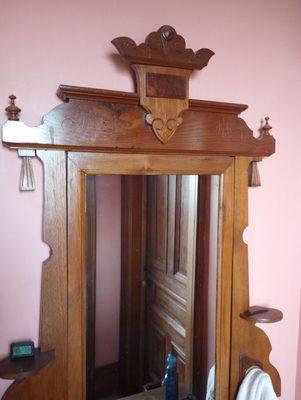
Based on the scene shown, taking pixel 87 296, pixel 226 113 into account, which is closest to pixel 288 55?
pixel 226 113

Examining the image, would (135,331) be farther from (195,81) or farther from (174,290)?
(195,81)

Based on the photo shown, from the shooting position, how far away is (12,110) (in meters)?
0.80

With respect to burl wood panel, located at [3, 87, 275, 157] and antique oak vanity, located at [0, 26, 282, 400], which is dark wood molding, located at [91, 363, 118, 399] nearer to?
antique oak vanity, located at [0, 26, 282, 400]

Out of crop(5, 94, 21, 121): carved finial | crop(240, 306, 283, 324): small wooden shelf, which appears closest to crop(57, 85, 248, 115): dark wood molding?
crop(5, 94, 21, 121): carved finial

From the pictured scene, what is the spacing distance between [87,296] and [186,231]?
332mm

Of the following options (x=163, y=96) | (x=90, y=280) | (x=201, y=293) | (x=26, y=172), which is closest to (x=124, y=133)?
(x=163, y=96)

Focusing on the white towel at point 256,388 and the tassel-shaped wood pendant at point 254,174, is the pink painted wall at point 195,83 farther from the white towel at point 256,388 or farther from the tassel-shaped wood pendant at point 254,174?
the white towel at point 256,388

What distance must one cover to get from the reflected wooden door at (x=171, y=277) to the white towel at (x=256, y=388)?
16cm

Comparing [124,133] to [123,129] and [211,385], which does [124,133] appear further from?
[211,385]

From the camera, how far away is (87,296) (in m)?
0.93

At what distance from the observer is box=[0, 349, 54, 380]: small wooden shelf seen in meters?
0.80

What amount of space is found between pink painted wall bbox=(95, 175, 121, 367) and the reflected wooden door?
0.09m

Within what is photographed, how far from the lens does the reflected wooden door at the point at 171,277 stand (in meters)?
1.02

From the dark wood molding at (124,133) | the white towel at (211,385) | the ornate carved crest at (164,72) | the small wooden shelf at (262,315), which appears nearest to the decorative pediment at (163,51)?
the ornate carved crest at (164,72)
